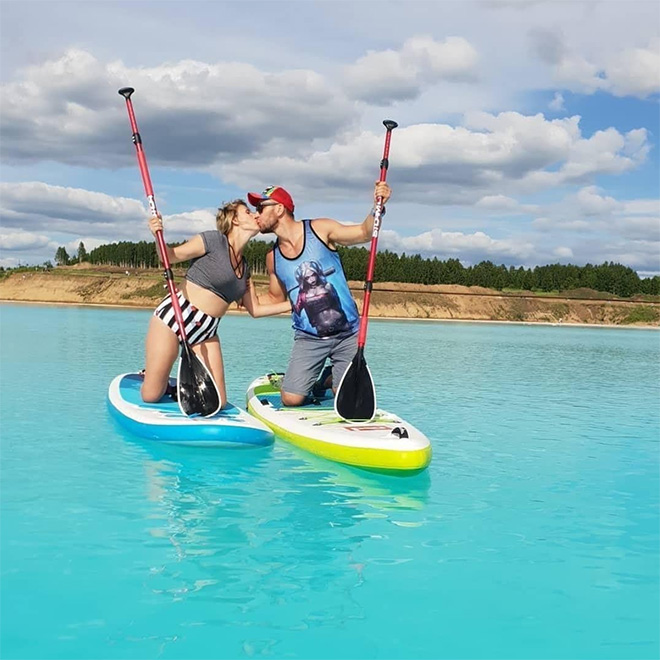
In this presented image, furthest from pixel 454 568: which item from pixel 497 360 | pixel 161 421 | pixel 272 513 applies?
pixel 497 360

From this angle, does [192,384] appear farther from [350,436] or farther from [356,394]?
[350,436]

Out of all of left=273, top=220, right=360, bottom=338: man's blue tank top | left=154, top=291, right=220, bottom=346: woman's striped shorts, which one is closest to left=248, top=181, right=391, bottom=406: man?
left=273, top=220, right=360, bottom=338: man's blue tank top

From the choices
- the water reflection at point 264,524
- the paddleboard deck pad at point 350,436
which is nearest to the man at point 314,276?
the paddleboard deck pad at point 350,436

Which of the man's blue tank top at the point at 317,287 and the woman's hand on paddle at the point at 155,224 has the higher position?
the woman's hand on paddle at the point at 155,224

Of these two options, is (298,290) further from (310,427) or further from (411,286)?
(411,286)

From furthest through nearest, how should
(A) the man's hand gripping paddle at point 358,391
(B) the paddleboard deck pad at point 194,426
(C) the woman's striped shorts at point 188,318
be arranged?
(C) the woman's striped shorts at point 188,318 < (A) the man's hand gripping paddle at point 358,391 < (B) the paddleboard deck pad at point 194,426

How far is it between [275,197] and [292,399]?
2826 mm

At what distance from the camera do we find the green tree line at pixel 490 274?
145 m

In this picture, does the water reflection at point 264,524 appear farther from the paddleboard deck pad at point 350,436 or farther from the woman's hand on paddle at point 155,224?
the woman's hand on paddle at point 155,224

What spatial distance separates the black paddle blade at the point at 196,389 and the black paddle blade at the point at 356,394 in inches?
62.2

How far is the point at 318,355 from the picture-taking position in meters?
9.60

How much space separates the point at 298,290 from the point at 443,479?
10.3ft

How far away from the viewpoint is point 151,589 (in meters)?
4.60

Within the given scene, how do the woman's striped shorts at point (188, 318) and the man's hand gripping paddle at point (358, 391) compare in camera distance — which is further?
the woman's striped shorts at point (188, 318)
